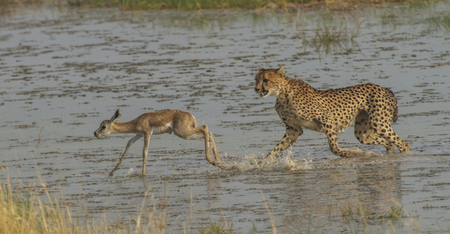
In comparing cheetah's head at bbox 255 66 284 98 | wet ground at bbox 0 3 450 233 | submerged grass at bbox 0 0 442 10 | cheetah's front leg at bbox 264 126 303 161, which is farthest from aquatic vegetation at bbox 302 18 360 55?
cheetah's head at bbox 255 66 284 98

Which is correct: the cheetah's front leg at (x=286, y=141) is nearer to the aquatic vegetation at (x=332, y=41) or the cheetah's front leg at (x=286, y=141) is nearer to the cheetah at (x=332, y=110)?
the cheetah at (x=332, y=110)

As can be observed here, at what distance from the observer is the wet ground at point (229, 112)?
868 centimetres

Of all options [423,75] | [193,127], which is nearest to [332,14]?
[423,75]

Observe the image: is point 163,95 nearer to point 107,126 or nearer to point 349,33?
point 107,126

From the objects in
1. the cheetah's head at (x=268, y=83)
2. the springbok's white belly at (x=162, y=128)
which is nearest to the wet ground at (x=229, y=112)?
the springbok's white belly at (x=162, y=128)

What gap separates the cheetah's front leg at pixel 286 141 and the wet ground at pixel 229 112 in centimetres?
12

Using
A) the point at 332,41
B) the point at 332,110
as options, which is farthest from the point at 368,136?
the point at 332,41

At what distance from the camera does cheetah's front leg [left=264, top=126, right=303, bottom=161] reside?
11.4m

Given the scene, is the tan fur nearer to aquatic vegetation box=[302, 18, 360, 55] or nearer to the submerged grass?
aquatic vegetation box=[302, 18, 360, 55]

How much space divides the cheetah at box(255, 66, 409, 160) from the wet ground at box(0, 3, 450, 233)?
269 mm

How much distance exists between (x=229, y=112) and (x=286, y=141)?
283cm

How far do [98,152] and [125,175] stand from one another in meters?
1.39

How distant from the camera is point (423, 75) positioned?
16172 millimetres

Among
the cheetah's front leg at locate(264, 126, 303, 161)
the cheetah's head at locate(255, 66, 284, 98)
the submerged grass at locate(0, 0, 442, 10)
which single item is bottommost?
the submerged grass at locate(0, 0, 442, 10)
